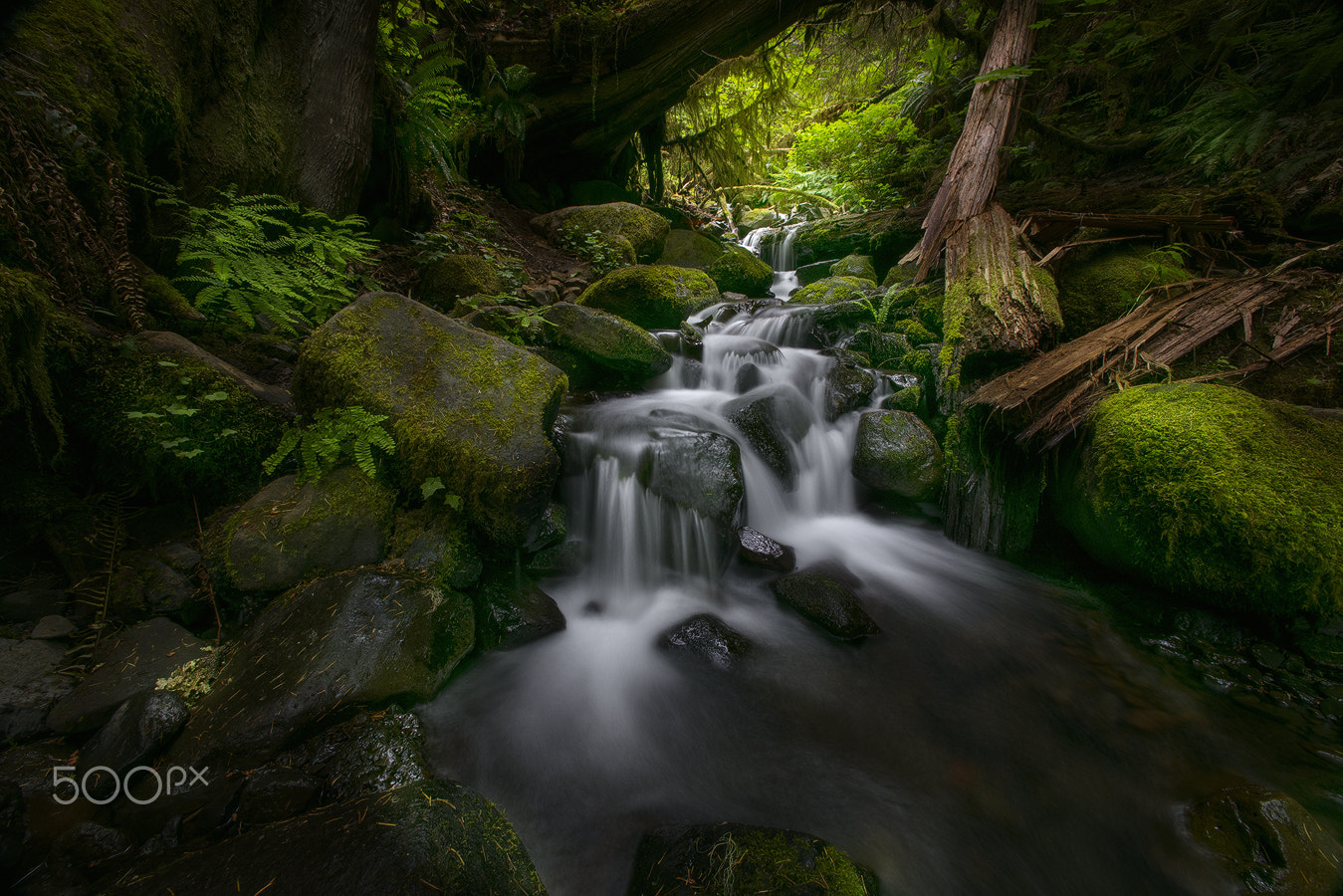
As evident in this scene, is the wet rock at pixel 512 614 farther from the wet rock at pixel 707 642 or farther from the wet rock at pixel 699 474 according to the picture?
the wet rock at pixel 699 474

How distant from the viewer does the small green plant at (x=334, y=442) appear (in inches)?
111

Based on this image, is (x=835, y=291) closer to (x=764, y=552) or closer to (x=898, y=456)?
(x=898, y=456)

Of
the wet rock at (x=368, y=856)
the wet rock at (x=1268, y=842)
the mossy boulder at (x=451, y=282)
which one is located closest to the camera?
the wet rock at (x=368, y=856)

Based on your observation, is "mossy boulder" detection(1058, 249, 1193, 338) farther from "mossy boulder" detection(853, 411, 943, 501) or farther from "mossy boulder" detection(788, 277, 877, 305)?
"mossy boulder" detection(788, 277, 877, 305)

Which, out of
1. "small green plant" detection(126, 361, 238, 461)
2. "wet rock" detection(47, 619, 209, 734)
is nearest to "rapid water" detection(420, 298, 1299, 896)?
"wet rock" detection(47, 619, 209, 734)

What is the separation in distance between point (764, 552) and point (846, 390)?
2492 millimetres

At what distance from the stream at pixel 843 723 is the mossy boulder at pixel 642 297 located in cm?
287

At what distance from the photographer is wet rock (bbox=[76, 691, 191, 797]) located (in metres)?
1.88

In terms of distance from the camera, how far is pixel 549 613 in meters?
3.30

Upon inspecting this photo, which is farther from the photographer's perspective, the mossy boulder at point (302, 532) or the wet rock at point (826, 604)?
the wet rock at point (826, 604)

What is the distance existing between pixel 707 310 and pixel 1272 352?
6039 millimetres

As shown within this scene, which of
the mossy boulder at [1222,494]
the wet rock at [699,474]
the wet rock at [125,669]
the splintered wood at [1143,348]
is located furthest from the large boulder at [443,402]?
the mossy boulder at [1222,494]

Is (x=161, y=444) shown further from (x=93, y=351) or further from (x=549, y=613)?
(x=549, y=613)

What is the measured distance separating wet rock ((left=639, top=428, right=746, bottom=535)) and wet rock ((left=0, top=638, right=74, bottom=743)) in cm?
329
